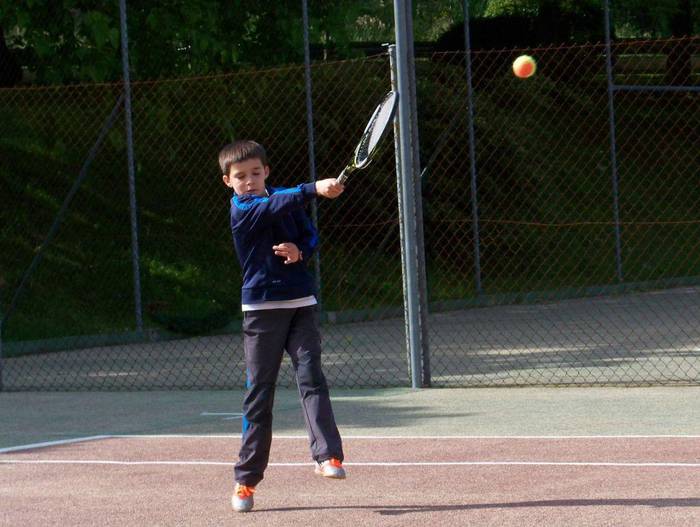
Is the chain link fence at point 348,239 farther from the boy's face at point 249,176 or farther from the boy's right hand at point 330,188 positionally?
the boy's right hand at point 330,188

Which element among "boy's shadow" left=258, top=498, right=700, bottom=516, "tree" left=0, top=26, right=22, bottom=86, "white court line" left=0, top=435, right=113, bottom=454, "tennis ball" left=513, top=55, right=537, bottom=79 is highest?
"tree" left=0, top=26, right=22, bottom=86

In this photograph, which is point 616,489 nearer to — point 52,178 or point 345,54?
point 345,54

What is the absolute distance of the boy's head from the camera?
6.04 metres

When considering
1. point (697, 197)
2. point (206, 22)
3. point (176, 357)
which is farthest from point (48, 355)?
point (697, 197)

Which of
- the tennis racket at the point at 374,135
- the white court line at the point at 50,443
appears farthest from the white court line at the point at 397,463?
the tennis racket at the point at 374,135

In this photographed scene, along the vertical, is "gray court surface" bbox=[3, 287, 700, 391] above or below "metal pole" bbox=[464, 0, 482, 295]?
below

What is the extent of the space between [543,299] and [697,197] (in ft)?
20.2

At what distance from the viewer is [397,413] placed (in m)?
8.86

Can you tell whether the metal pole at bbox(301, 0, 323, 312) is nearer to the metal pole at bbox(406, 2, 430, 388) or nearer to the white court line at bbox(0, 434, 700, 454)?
the metal pole at bbox(406, 2, 430, 388)

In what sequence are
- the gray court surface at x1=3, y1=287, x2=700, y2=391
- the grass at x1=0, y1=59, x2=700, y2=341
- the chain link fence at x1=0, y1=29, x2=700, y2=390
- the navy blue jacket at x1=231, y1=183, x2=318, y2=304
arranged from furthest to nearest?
the grass at x1=0, y1=59, x2=700, y2=341 → the chain link fence at x1=0, y1=29, x2=700, y2=390 → the gray court surface at x1=3, y1=287, x2=700, y2=391 → the navy blue jacket at x1=231, y1=183, x2=318, y2=304

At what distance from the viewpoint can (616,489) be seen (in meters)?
6.08

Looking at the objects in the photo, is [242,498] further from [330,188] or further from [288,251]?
[330,188]

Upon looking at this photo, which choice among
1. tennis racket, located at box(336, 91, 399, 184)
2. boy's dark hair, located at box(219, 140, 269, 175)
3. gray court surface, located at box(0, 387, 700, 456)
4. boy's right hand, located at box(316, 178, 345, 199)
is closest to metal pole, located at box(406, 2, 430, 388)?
gray court surface, located at box(0, 387, 700, 456)

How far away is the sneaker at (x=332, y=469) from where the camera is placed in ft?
19.9
